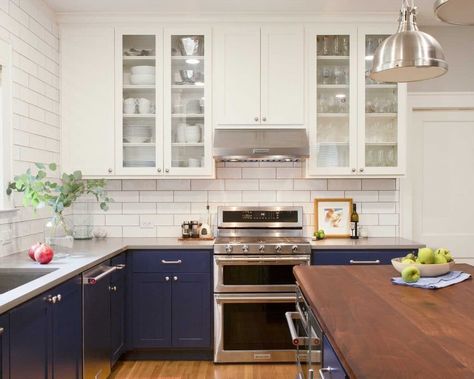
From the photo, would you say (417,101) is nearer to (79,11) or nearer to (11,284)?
(79,11)

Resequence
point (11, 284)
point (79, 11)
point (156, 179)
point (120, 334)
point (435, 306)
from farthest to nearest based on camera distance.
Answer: point (156, 179)
point (79, 11)
point (120, 334)
point (11, 284)
point (435, 306)

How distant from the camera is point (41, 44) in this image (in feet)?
11.0

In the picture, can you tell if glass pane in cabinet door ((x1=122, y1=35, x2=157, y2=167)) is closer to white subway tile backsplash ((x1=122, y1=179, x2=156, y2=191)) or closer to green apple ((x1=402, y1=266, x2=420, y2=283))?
white subway tile backsplash ((x1=122, y1=179, x2=156, y2=191))

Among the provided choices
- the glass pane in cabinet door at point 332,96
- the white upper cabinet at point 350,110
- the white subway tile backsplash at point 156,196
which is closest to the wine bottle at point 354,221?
the white upper cabinet at point 350,110

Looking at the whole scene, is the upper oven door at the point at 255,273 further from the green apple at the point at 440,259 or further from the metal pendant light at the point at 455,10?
the metal pendant light at the point at 455,10

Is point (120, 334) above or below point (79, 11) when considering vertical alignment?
below

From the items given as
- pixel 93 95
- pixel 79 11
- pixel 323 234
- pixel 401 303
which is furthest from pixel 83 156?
pixel 401 303

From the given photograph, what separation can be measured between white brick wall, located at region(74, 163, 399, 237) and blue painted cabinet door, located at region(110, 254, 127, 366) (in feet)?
2.22

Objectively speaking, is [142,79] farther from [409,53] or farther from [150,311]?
[409,53]

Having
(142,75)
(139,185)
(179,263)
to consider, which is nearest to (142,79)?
(142,75)

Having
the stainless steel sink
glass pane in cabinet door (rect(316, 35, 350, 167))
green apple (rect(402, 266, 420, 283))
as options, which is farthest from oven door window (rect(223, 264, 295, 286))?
green apple (rect(402, 266, 420, 283))

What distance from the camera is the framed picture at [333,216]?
153 inches

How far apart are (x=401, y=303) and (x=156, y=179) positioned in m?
2.64

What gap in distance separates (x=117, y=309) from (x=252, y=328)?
1.00 meters
